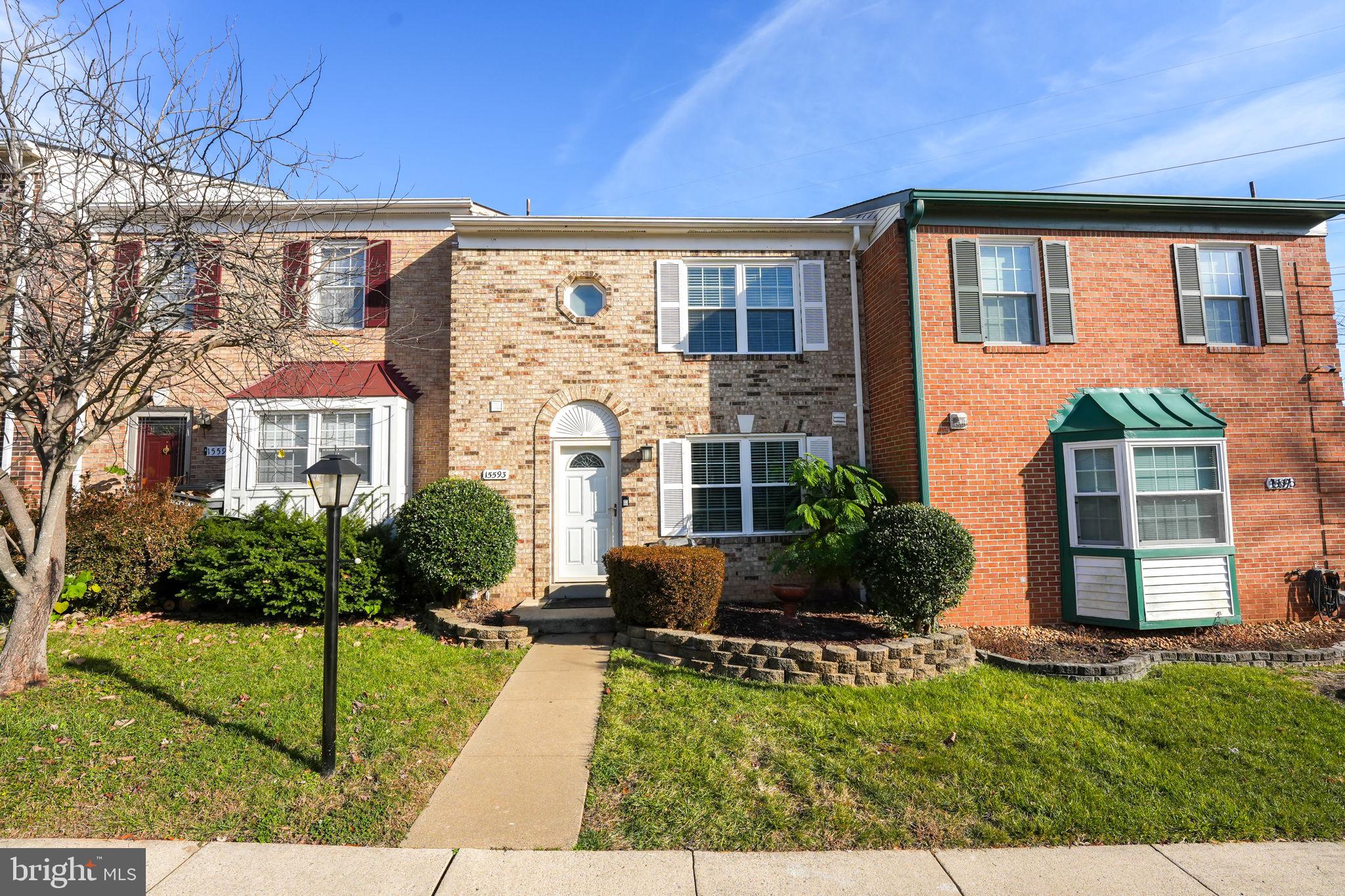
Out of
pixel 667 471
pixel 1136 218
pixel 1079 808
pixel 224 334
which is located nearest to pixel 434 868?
pixel 1079 808

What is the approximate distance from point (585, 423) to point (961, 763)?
6525 mm

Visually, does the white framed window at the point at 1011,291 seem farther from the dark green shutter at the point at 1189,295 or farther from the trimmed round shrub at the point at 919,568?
the trimmed round shrub at the point at 919,568

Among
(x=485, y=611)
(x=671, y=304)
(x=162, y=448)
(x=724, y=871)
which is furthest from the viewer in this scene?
(x=162, y=448)

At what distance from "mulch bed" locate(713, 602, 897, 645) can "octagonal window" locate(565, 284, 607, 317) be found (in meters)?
4.74

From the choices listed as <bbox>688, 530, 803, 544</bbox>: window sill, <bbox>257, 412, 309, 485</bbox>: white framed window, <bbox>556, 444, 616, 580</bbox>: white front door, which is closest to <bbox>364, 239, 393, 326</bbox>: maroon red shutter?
<bbox>257, 412, 309, 485</bbox>: white framed window

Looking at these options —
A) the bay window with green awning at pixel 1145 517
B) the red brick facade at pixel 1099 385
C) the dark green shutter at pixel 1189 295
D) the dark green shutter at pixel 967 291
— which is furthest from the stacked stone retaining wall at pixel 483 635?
the dark green shutter at pixel 1189 295

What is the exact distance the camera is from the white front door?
9.48m

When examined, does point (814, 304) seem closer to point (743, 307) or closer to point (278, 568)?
point (743, 307)

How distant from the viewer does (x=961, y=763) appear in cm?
459

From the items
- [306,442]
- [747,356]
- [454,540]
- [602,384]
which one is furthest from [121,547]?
[747,356]

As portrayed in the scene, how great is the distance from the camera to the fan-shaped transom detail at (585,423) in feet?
31.2

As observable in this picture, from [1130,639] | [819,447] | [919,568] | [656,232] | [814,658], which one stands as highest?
[656,232]

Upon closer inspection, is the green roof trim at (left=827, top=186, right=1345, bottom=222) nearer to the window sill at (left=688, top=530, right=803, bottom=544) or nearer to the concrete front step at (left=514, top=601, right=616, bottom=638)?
the window sill at (left=688, top=530, right=803, bottom=544)

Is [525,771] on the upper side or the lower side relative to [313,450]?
lower
